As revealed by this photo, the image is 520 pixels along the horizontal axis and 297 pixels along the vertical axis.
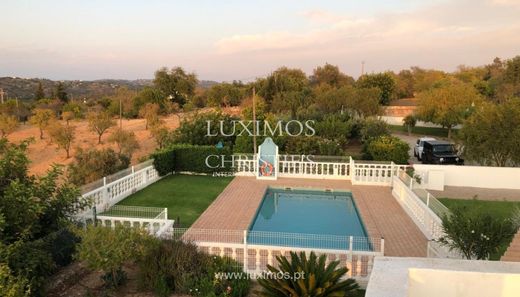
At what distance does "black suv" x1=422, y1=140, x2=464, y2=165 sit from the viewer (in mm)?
19438

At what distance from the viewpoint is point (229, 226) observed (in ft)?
35.4

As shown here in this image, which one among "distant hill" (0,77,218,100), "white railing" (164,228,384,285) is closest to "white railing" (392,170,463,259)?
"white railing" (164,228,384,285)

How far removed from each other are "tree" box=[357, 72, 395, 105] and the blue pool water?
129ft

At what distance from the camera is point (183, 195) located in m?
13.9

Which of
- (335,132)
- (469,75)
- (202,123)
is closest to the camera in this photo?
(202,123)

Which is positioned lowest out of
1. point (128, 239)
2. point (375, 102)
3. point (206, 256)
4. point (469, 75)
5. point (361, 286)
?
point (361, 286)

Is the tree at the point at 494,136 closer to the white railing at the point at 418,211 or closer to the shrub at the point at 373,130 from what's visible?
the white railing at the point at 418,211

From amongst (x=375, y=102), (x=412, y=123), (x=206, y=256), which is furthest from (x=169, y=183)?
(x=412, y=123)

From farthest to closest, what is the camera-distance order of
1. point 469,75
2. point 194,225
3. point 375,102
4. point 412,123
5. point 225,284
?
point 469,75 → point 412,123 → point 375,102 → point 194,225 → point 225,284

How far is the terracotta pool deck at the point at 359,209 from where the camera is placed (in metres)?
9.77

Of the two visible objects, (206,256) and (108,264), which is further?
(206,256)

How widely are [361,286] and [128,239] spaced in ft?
14.0

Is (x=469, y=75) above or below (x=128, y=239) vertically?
above

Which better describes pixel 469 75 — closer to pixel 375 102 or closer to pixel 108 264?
pixel 375 102
